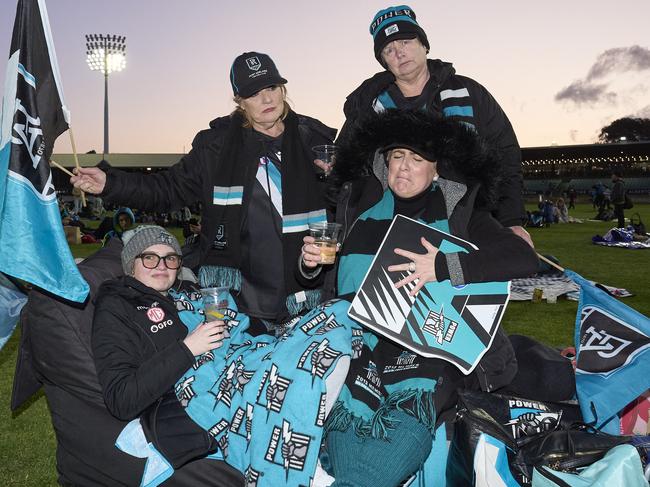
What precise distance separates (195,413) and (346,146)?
5.13 ft

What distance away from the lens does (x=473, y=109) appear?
12.6ft

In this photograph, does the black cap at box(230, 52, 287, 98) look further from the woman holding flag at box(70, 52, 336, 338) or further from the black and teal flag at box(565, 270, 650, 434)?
the black and teal flag at box(565, 270, 650, 434)

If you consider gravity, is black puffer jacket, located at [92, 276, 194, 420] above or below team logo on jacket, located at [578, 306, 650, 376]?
below

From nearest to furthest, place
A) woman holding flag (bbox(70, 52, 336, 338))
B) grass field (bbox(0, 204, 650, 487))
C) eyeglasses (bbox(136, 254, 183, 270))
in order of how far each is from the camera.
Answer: eyeglasses (bbox(136, 254, 183, 270)), woman holding flag (bbox(70, 52, 336, 338)), grass field (bbox(0, 204, 650, 487))

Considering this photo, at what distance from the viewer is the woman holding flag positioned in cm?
365

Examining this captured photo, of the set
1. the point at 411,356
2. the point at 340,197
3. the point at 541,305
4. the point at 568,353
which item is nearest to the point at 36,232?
the point at 340,197

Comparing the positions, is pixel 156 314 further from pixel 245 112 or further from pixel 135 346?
pixel 245 112

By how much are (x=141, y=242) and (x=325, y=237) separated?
3.20ft

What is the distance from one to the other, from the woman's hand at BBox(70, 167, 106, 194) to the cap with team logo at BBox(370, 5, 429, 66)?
5.86 feet

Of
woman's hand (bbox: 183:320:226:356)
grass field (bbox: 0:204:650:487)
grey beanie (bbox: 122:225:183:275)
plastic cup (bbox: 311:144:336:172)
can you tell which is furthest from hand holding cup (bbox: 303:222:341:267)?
grass field (bbox: 0:204:650:487)

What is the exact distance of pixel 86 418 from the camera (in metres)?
3.21

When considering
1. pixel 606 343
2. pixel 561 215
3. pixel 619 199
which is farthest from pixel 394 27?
pixel 561 215

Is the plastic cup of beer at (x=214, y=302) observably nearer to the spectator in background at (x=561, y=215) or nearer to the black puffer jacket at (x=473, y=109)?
the black puffer jacket at (x=473, y=109)

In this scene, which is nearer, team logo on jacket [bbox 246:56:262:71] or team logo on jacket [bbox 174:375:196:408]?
team logo on jacket [bbox 174:375:196:408]
